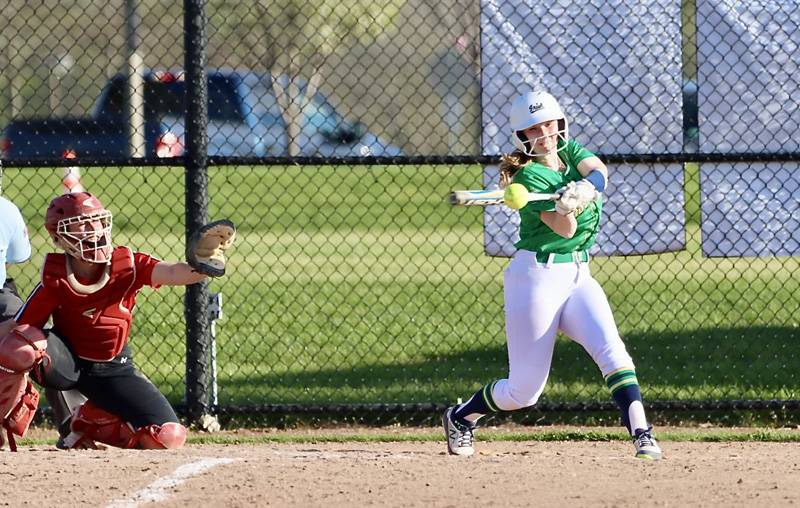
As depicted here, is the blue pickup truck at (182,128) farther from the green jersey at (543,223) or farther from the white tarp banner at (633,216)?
the green jersey at (543,223)

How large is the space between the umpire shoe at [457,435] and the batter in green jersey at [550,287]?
0.33 meters

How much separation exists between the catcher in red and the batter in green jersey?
3.83 feet

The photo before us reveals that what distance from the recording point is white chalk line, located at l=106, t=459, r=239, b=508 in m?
4.79

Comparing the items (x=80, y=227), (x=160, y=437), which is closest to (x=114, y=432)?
(x=160, y=437)

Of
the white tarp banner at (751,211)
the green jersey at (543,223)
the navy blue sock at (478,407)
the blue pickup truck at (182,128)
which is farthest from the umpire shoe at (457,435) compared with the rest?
the blue pickup truck at (182,128)

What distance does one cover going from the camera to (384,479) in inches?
202

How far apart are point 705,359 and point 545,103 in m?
3.72

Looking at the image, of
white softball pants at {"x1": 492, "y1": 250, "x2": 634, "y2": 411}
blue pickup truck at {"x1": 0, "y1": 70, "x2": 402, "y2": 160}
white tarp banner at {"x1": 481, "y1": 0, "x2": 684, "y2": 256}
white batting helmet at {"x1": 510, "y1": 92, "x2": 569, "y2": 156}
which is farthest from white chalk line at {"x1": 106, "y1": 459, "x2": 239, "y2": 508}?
blue pickup truck at {"x1": 0, "y1": 70, "x2": 402, "y2": 160}

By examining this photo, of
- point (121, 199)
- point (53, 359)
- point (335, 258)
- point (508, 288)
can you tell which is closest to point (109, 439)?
point (53, 359)

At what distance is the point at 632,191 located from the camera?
Answer: 7570 mm

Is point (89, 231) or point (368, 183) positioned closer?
point (89, 231)

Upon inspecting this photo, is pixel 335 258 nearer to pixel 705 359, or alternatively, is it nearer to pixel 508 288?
pixel 705 359

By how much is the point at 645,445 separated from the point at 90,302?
2346mm

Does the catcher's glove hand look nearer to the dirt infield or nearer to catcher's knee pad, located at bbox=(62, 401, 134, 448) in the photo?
the dirt infield
